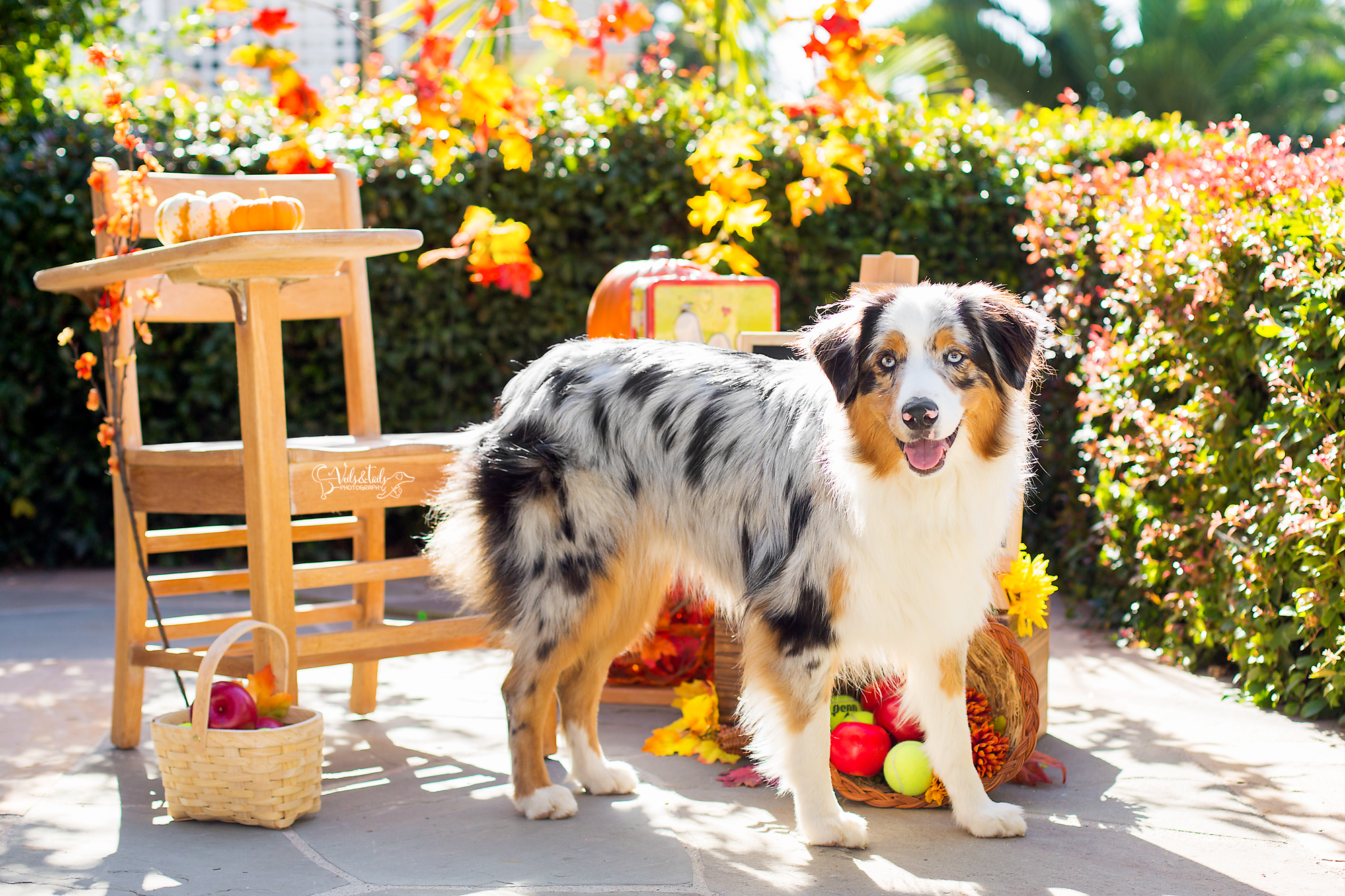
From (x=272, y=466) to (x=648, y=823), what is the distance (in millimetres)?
1235

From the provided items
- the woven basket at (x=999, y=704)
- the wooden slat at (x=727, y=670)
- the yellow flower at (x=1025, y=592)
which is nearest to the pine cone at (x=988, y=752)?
the woven basket at (x=999, y=704)

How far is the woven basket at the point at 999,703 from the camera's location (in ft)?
9.10

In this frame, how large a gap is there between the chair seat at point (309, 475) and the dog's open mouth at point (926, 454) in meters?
1.25

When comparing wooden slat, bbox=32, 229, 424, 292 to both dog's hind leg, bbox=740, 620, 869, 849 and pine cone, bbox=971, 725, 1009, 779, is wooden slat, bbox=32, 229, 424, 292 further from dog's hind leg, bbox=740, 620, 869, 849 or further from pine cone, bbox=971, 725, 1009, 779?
pine cone, bbox=971, 725, 1009, 779

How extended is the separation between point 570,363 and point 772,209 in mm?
2732

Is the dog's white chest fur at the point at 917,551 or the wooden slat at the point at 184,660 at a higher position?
the dog's white chest fur at the point at 917,551

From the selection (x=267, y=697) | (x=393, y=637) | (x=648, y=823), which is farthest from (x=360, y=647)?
(x=648, y=823)

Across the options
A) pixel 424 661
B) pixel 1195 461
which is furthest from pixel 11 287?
pixel 1195 461

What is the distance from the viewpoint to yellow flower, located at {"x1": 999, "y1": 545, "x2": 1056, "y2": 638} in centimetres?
303

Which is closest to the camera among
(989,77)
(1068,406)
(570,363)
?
(570,363)

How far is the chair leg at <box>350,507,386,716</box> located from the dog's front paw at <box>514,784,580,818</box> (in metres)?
0.93

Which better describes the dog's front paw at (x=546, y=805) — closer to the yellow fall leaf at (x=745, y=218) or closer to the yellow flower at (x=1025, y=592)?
the yellow flower at (x=1025, y=592)

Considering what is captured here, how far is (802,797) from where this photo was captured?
8.23ft

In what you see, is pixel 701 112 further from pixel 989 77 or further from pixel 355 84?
pixel 989 77
